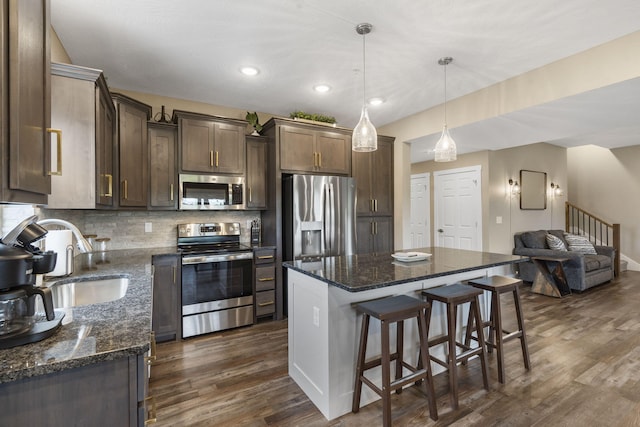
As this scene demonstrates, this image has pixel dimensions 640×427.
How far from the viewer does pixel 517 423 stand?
1.88 metres

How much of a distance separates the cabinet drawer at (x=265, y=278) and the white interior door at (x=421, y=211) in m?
3.98

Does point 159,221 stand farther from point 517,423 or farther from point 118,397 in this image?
point 517,423

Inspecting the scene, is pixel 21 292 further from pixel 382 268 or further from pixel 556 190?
pixel 556 190

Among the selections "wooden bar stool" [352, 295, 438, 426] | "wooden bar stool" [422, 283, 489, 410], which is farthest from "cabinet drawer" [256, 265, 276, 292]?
"wooden bar stool" [422, 283, 489, 410]

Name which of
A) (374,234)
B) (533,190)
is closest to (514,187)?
(533,190)

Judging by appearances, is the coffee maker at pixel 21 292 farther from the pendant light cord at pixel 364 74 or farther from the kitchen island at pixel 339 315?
the pendant light cord at pixel 364 74

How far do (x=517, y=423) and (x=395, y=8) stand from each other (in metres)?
2.77

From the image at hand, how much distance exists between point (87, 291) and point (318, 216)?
→ 7.64ft

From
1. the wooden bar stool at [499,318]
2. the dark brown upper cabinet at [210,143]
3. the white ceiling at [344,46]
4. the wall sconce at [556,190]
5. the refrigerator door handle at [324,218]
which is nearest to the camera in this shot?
the white ceiling at [344,46]

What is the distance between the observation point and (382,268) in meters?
2.24

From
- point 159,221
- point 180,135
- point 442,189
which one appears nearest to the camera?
point 180,135

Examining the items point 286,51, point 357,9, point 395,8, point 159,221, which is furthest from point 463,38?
point 159,221

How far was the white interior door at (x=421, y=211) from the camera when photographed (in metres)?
6.63

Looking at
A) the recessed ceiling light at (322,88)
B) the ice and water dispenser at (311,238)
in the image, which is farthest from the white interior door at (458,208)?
the recessed ceiling light at (322,88)
